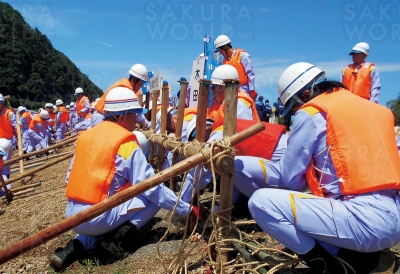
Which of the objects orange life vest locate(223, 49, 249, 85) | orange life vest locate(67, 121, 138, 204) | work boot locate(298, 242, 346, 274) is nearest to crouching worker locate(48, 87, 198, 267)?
orange life vest locate(67, 121, 138, 204)

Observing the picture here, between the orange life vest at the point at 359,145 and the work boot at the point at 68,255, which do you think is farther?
the work boot at the point at 68,255

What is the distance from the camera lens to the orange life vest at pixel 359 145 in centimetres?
225

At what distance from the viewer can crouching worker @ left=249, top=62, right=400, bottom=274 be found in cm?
224

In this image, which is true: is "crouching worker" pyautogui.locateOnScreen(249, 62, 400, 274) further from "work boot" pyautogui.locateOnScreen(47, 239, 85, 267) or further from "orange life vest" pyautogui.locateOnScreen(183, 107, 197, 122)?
"orange life vest" pyautogui.locateOnScreen(183, 107, 197, 122)

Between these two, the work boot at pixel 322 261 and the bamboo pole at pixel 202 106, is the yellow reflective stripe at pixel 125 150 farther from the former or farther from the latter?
the work boot at pixel 322 261

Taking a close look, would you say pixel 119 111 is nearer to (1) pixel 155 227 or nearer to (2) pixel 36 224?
(1) pixel 155 227

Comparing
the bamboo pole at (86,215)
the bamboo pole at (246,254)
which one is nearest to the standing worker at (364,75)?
the bamboo pole at (246,254)

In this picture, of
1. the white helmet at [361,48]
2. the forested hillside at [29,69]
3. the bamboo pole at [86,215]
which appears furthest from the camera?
the forested hillside at [29,69]

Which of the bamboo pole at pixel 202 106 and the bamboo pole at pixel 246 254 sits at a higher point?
the bamboo pole at pixel 202 106

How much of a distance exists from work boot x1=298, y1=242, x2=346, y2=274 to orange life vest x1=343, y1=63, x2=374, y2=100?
184 inches

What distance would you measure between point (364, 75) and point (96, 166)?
498cm

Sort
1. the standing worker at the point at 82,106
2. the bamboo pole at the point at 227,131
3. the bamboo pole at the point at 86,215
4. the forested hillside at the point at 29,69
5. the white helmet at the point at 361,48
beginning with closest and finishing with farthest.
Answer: the bamboo pole at the point at 86,215 < the bamboo pole at the point at 227,131 < the white helmet at the point at 361,48 < the standing worker at the point at 82,106 < the forested hillside at the point at 29,69

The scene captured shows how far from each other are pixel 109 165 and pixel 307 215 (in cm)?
187

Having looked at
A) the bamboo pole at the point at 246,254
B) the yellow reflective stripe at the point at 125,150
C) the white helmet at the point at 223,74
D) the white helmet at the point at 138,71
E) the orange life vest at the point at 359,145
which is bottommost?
the bamboo pole at the point at 246,254
